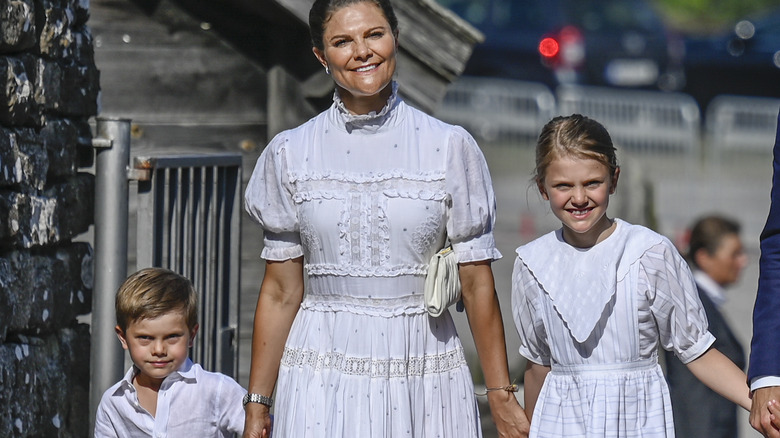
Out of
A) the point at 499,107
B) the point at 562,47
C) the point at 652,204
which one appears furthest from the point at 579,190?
the point at 499,107

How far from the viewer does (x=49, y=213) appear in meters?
4.46

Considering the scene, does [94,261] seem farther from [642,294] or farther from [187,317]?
[642,294]

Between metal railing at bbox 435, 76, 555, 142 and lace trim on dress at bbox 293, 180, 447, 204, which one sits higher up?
metal railing at bbox 435, 76, 555, 142

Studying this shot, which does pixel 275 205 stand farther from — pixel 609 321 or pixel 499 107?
pixel 499 107

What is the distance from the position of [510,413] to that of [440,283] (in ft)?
1.40

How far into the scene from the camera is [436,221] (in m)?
3.72

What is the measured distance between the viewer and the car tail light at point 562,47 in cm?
2083

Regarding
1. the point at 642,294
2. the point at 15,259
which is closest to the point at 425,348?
the point at 642,294

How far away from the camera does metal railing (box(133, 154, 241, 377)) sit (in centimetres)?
476

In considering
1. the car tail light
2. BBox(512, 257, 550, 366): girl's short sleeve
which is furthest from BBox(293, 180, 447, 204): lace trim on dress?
the car tail light

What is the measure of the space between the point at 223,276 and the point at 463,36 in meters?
1.45

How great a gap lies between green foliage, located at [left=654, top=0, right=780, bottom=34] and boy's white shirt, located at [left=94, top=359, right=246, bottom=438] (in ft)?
95.0

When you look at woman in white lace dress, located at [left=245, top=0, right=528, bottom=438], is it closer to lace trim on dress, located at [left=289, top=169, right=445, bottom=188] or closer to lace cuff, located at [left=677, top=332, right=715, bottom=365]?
lace trim on dress, located at [left=289, top=169, right=445, bottom=188]

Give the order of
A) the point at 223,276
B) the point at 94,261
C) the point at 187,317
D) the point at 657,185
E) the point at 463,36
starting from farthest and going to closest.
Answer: the point at 657,185
the point at 463,36
the point at 223,276
the point at 94,261
the point at 187,317
